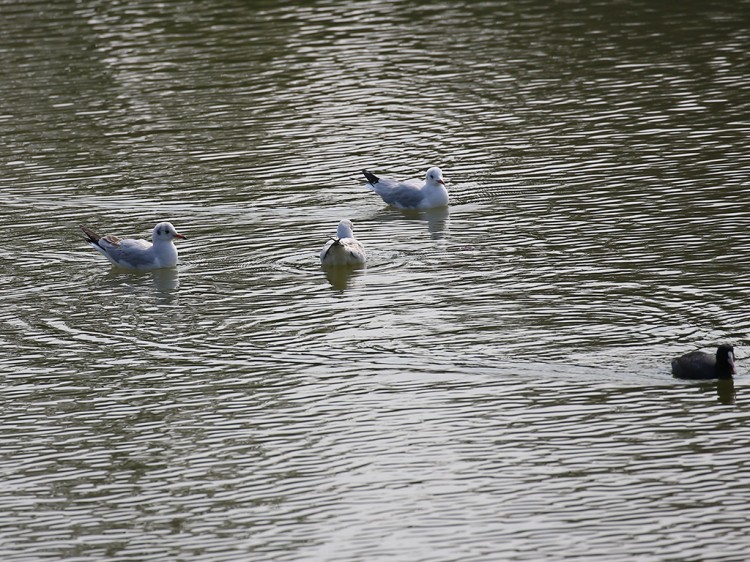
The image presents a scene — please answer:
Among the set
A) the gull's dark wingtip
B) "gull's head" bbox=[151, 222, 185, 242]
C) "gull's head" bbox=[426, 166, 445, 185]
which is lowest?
the gull's dark wingtip

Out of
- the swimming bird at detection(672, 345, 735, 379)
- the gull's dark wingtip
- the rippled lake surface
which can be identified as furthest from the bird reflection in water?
the swimming bird at detection(672, 345, 735, 379)

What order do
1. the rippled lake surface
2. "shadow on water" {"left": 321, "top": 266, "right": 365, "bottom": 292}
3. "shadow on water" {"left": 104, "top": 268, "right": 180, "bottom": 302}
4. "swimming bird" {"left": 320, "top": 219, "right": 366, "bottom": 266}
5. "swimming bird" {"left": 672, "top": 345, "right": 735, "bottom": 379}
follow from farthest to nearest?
1. "shadow on water" {"left": 104, "top": 268, "right": 180, "bottom": 302}
2. "swimming bird" {"left": 320, "top": 219, "right": 366, "bottom": 266}
3. "shadow on water" {"left": 321, "top": 266, "right": 365, "bottom": 292}
4. "swimming bird" {"left": 672, "top": 345, "right": 735, "bottom": 379}
5. the rippled lake surface

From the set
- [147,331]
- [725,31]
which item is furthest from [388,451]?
[725,31]

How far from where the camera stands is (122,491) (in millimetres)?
12094

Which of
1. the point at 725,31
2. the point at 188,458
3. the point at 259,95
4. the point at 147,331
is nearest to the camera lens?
the point at 188,458

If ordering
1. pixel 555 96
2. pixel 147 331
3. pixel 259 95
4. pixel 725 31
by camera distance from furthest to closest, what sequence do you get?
pixel 725 31, pixel 259 95, pixel 555 96, pixel 147 331

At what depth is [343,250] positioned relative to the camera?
18000 mm

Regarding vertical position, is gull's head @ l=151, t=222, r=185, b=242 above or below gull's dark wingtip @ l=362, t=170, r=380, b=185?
above

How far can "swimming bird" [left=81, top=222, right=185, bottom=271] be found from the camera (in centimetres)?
1888

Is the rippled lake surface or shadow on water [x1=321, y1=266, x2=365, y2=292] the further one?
shadow on water [x1=321, y1=266, x2=365, y2=292]

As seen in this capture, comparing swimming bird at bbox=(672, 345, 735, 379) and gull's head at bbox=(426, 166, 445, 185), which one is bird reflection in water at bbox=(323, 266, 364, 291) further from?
swimming bird at bbox=(672, 345, 735, 379)

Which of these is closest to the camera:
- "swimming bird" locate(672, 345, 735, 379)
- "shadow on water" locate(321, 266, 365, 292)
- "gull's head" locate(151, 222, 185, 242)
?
"swimming bird" locate(672, 345, 735, 379)

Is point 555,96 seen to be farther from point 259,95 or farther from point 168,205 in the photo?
point 168,205

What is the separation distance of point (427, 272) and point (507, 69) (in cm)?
1243
